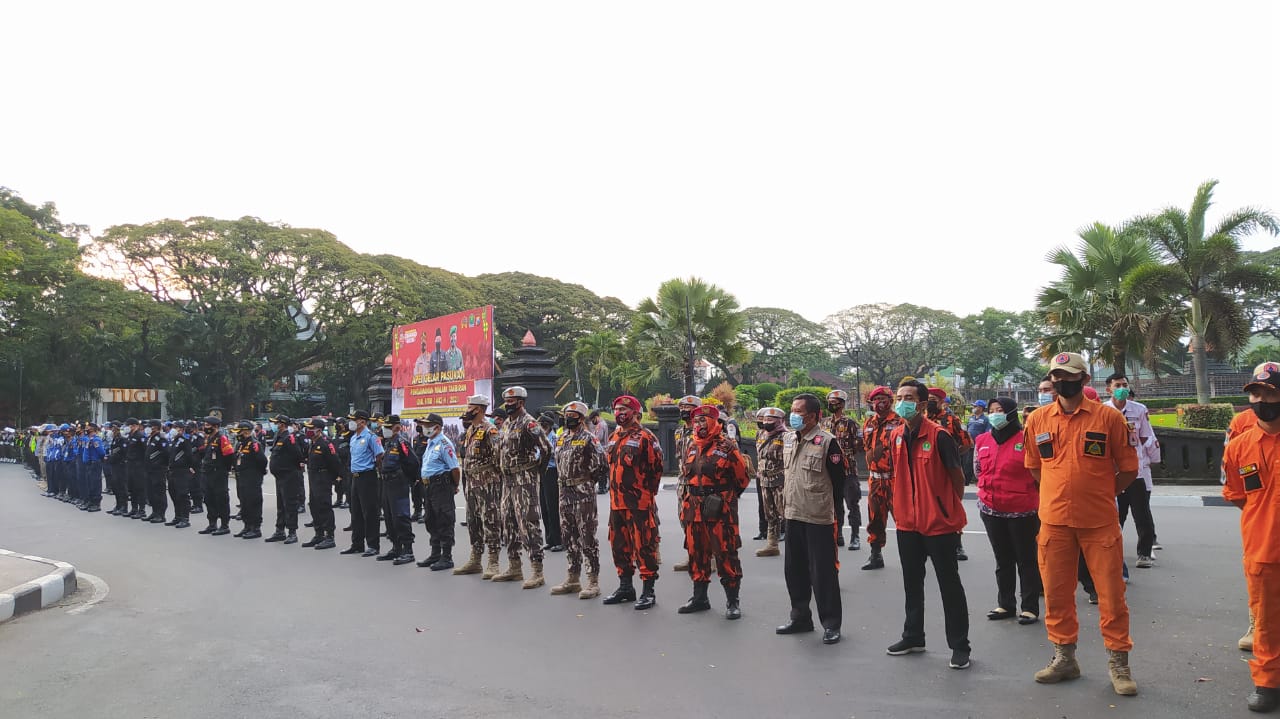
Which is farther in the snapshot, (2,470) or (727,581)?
(2,470)

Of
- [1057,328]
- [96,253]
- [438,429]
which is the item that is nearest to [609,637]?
[438,429]

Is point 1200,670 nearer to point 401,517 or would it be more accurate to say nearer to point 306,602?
point 306,602

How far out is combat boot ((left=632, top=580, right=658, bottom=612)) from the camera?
658 cm

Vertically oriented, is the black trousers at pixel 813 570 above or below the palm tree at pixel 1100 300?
→ below

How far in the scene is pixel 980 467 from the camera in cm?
614

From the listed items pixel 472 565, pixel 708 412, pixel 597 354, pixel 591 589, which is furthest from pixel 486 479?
pixel 597 354

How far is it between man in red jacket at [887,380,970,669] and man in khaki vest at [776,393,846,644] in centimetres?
Result: 44

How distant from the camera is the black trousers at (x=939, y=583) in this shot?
4.84m

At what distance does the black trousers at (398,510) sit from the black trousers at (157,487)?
283 inches

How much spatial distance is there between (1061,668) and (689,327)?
72.3ft

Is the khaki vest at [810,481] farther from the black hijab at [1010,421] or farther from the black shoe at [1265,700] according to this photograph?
the black shoe at [1265,700]

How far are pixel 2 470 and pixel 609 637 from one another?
35703 mm

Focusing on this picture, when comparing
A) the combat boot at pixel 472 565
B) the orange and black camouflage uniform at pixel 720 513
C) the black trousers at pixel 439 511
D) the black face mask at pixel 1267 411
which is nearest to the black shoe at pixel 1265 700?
the black face mask at pixel 1267 411

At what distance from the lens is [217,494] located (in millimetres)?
12484
